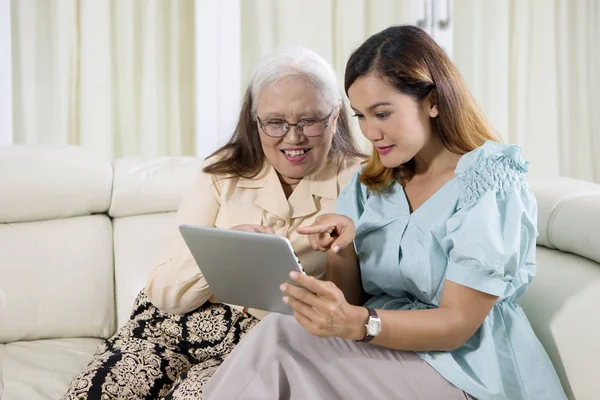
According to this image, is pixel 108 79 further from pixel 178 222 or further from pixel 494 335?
pixel 494 335

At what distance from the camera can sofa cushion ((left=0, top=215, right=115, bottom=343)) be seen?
227 centimetres

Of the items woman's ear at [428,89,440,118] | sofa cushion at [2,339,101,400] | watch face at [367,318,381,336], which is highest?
woman's ear at [428,89,440,118]

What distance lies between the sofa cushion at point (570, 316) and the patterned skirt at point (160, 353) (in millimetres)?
684

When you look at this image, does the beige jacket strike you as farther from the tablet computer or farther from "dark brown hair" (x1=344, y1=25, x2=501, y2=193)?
Result: "dark brown hair" (x1=344, y1=25, x2=501, y2=193)

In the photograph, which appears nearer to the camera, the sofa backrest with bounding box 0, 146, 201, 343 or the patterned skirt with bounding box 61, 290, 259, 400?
the patterned skirt with bounding box 61, 290, 259, 400

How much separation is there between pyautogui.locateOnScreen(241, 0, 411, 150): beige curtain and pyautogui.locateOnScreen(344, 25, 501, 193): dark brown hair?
196cm

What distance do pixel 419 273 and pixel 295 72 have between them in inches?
24.9

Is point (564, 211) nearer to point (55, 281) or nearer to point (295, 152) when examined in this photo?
point (295, 152)

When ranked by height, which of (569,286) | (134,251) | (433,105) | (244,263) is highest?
(433,105)

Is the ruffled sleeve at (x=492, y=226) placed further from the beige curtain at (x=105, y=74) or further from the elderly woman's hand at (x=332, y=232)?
the beige curtain at (x=105, y=74)

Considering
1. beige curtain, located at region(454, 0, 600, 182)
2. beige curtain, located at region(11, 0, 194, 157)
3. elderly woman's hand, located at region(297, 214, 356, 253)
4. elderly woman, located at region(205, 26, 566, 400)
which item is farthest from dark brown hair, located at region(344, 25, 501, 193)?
beige curtain, located at region(454, 0, 600, 182)

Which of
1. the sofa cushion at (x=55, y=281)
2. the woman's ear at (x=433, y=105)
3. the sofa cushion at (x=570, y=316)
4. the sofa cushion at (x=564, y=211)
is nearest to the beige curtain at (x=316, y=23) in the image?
the sofa cushion at (x=55, y=281)

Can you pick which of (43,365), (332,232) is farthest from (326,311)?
(43,365)

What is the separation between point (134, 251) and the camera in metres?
2.40
